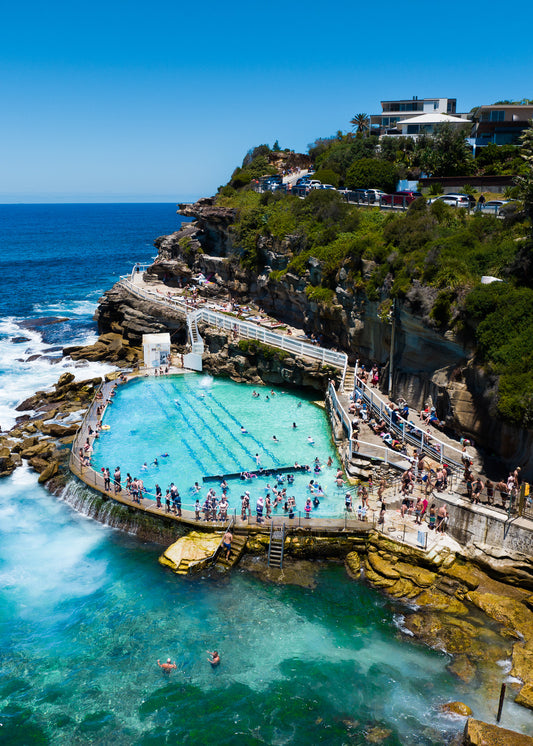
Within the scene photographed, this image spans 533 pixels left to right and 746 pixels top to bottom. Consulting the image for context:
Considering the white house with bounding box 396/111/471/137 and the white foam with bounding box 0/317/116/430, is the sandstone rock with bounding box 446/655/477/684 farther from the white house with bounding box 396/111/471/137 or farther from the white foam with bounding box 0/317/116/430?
the white house with bounding box 396/111/471/137

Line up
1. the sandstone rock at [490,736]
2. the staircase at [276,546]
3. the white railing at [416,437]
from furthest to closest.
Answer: the white railing at [416,437] < the staircase at [276,546] < the sandstone rock at [490,736]

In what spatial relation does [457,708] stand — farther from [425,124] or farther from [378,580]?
[425,124]

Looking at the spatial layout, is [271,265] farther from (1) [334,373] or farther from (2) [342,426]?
(2) [342,426]

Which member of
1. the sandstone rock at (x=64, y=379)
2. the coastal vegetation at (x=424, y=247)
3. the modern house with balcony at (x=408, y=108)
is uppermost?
the modern house with balcony at (x=408, y=108)

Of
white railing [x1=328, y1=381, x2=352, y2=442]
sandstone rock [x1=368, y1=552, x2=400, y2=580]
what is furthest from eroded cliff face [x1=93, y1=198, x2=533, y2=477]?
sandstone rock [x1=368, y1=552, x2=400, y2=580]

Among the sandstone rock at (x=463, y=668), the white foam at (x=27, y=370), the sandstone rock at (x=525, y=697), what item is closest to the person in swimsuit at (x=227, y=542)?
the sandstone rock at (x=463, y=668)

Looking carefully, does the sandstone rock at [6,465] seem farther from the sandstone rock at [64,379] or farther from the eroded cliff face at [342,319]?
the eroded cliff face at [342,319]

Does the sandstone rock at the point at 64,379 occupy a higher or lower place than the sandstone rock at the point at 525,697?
higher
